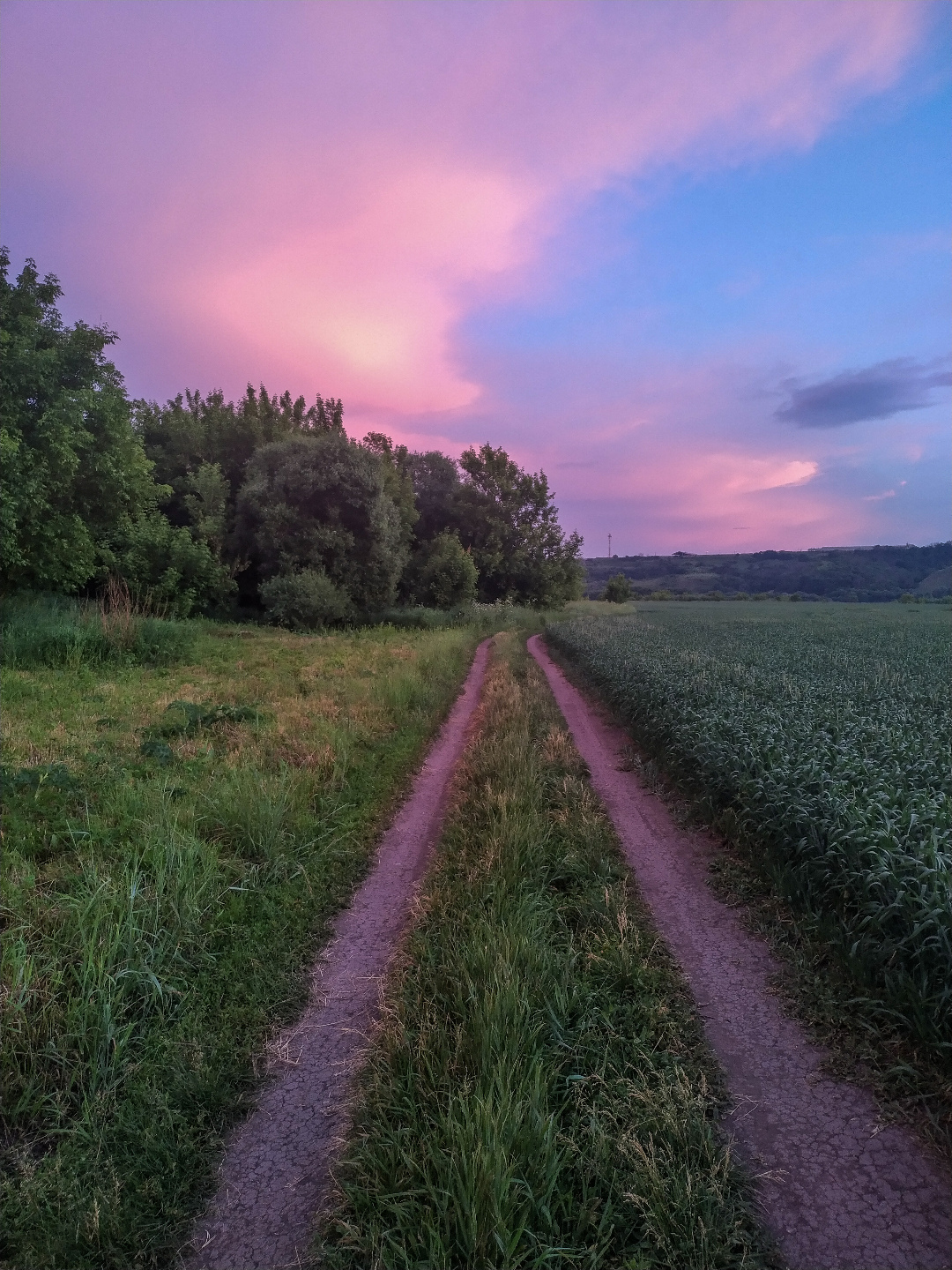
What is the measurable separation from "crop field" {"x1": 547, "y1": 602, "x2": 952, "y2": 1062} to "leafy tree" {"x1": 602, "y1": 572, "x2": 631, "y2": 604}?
67.5 meters

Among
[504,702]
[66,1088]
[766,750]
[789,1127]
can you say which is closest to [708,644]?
[504,702]

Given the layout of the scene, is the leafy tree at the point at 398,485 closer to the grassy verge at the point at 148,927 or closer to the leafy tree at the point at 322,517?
the leafy tree at the point at 322,517

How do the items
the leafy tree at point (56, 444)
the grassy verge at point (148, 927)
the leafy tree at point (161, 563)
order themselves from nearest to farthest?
the grassy verge at point (148, 927) → the leafy tree at point (56, 444) → the leafy tree at point (161, 563)

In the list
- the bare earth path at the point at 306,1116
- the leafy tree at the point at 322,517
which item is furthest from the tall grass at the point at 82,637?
the leafy tree at the point at 322,517

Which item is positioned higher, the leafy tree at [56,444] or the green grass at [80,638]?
the leafy tree at [56,444]

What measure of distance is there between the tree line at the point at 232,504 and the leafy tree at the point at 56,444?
6 centimetres

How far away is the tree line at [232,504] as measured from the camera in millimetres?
16859

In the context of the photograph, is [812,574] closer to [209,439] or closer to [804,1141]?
[209,439]

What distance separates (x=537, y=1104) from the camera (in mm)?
3066

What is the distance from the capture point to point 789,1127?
3.24 metres

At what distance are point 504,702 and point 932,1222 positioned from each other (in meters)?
10.5

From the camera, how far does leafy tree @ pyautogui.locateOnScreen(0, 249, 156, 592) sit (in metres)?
15.7

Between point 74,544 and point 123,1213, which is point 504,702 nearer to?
point 123,1213

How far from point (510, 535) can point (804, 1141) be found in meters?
48.9
